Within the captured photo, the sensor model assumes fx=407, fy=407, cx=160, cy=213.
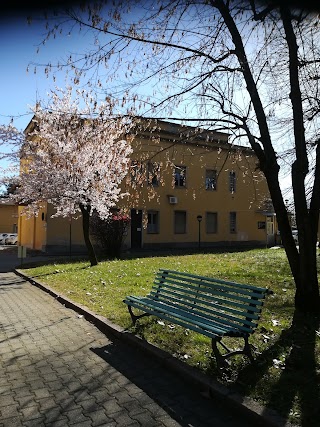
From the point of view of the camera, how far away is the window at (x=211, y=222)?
31234 mm

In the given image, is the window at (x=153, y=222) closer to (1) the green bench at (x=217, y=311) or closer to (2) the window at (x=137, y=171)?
(2) the window at (x=137, y=171)

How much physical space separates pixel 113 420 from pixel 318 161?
5.07m

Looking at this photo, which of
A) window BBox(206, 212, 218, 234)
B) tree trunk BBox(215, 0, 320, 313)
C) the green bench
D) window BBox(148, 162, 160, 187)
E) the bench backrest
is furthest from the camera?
window BBox(206, 212, 218, 234)

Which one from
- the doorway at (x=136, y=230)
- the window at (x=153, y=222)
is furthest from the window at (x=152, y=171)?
the window at (x=153, y=222)

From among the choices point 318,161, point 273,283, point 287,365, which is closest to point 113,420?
point 287,365

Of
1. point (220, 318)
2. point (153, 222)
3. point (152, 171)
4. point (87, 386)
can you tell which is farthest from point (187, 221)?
point (87, 386)

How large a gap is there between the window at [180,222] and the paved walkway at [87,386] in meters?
23.1

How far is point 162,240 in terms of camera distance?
28547 mm

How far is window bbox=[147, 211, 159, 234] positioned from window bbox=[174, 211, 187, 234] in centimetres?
166

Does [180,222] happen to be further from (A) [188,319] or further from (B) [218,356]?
(B) [218,356]

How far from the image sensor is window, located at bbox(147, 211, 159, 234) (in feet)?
92.7

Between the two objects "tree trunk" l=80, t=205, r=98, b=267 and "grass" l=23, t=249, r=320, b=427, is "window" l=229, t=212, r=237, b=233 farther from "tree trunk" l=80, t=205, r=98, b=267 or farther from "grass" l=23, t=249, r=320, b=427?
"grass" l=23, t=249, r=320, b=427

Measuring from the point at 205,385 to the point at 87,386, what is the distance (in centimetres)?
120

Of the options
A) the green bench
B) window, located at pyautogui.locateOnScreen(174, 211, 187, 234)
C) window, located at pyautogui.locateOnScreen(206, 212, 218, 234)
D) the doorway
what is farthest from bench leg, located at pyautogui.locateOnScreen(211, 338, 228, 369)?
window, located at pyautogui.locateOnScreen(206, 212, 218, 234)
